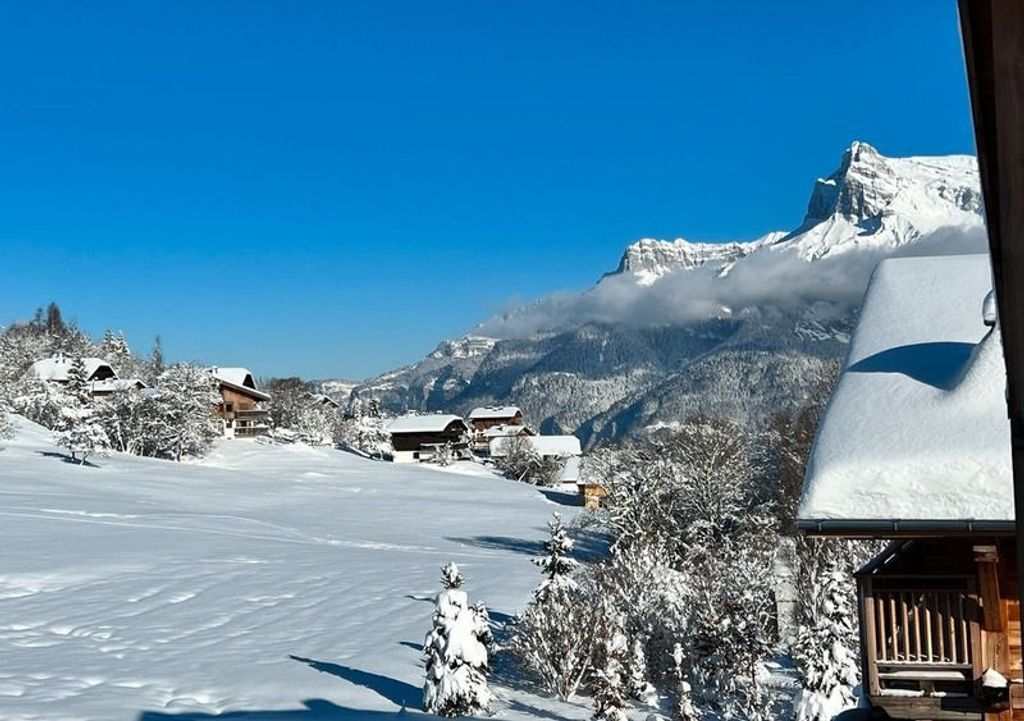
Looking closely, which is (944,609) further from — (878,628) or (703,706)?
(703,706)

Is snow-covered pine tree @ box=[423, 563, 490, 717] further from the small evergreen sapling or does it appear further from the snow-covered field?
the small evergreen sapling

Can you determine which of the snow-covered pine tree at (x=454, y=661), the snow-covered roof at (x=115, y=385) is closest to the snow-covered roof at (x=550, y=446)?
the snow-covered roof at (x=115, y=385)

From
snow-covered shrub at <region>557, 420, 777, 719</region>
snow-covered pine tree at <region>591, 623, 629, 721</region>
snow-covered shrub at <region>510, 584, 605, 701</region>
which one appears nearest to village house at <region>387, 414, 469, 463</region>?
snow-covered shrub at <region>557, 420, 777, 719</region>

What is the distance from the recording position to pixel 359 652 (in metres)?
20.8

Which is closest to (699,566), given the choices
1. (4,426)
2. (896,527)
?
(896,527)

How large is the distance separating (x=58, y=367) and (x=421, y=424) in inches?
1286

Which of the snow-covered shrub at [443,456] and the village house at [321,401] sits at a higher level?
the village house at [321,401]

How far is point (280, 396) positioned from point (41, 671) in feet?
289

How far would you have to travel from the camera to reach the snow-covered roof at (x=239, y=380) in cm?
8300

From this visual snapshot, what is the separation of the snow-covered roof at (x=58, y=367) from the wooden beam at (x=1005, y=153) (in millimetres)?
86405

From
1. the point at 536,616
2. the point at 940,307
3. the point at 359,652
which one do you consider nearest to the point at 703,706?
the point at 536,616

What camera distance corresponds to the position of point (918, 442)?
25.2ft

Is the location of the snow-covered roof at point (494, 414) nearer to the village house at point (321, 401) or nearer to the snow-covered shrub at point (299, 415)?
the village house at point (321, 401)

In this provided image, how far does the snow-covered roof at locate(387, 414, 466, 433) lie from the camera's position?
9131cm
